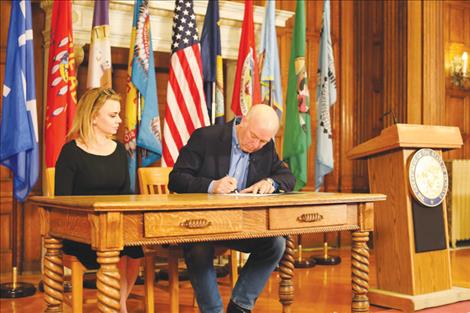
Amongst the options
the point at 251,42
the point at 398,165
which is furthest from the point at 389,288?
the point at 251,42

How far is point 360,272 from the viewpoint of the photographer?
3.14 metres

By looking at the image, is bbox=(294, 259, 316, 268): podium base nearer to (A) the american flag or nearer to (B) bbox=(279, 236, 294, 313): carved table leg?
(A) the american flag

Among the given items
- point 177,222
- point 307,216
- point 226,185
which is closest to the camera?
point 177,222

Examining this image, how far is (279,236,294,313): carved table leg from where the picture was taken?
3.56 metres

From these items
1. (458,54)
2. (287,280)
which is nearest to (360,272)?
(287,280)

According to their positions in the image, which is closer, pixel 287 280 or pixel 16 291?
pixel 287 280

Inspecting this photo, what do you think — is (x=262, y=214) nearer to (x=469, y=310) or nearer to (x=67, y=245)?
(x=67, y=245)

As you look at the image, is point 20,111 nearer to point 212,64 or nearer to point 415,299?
point 212,64

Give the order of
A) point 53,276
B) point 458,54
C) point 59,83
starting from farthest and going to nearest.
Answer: point 458,54 → point 59,83 → point 53,276

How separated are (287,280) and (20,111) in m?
2.35

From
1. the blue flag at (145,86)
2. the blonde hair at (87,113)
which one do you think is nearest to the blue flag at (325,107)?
the blue flag at (145,86)

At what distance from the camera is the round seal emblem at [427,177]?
12.5 ft

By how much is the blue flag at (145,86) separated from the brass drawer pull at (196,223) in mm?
2525

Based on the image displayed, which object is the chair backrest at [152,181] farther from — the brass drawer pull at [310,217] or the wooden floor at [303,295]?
the brass drawer pull at [310,217]
